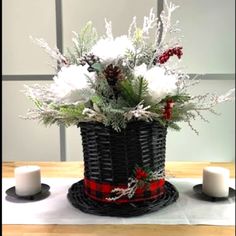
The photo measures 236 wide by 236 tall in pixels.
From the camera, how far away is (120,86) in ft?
2.55

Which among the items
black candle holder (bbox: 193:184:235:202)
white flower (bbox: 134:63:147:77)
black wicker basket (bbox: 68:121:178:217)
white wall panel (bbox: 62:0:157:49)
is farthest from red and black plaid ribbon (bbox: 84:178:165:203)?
white wall panel (bbox: 62:0:157:49)

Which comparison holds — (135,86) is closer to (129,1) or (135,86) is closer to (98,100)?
(98,100)

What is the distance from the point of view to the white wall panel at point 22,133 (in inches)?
61.9

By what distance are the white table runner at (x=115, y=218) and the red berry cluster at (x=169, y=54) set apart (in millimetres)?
305

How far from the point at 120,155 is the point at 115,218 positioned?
0.12 m

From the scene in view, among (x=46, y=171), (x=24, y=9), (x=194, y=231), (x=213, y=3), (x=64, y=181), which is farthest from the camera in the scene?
(x=24, y=9)

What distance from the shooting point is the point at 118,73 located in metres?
0.79

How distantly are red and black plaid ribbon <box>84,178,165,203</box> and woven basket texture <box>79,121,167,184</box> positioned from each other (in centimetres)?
1

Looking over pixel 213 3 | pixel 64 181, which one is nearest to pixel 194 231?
pixel 64 181

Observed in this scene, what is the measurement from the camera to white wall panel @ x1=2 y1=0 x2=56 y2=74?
1.46 meters

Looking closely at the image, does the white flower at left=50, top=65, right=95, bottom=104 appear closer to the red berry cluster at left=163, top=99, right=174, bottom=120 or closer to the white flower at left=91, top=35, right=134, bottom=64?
the white flower at left=91, top=35, right=134, bottom=64

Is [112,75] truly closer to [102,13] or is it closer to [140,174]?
[140,174]

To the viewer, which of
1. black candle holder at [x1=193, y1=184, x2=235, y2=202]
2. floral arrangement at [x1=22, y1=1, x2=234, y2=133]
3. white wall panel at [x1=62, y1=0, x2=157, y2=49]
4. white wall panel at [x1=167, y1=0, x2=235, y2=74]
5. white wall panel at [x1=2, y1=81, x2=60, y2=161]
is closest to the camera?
floral arrangement at [x1=22, y1=1, x2=234, y2=133]

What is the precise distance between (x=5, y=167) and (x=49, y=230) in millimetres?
495
